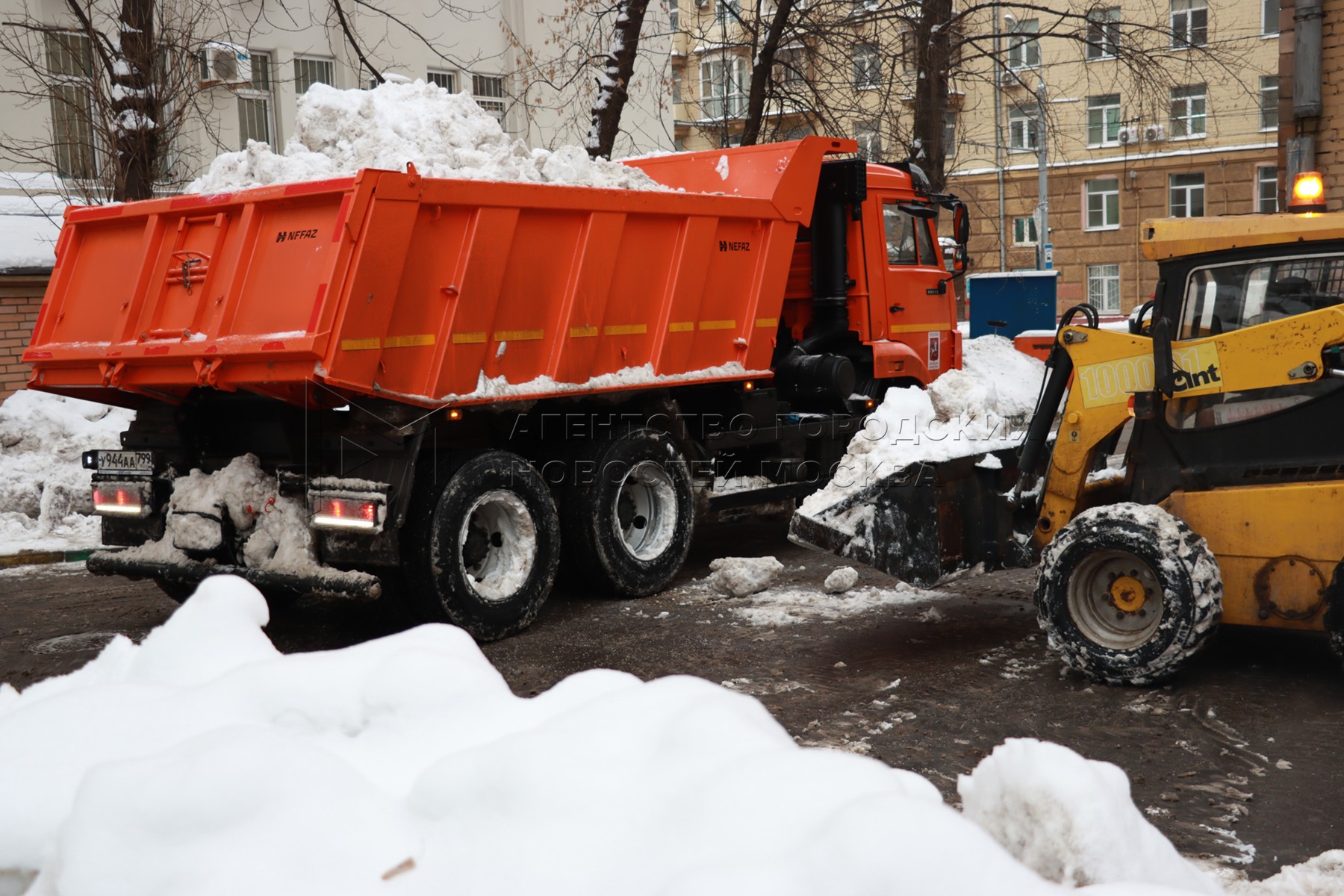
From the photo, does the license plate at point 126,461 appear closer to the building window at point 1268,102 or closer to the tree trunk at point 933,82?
the tree trunk at point 933,82

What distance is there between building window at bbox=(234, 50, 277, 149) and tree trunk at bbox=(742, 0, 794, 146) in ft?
22.4

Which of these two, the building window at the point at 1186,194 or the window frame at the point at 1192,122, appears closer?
the window frame at the point at 1192,122

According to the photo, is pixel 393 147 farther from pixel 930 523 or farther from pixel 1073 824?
pixel 1073 824

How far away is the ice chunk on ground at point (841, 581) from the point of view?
7836 millimetres

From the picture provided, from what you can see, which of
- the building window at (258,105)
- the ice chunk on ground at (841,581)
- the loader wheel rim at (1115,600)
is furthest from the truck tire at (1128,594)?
the building window at (258,105)

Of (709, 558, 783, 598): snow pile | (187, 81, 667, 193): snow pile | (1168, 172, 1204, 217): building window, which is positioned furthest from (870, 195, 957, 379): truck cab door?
(1168, 172, 1204, 217): building window

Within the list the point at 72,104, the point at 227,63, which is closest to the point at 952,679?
the point at 72,104

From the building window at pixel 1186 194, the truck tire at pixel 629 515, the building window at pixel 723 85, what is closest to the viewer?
the truck tire at pixel 629 515

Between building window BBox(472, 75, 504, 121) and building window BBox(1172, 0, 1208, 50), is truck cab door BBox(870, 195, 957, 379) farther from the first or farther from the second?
building window BBox(1172, 0, 1208, 50)

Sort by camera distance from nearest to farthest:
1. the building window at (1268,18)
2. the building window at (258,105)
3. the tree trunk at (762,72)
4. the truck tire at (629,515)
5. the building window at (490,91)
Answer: the truck tire at (629,515)
the tree trunk at (762,72)
the building window at (258,105)
the building window at (490,91)
the building window at (1268,18)

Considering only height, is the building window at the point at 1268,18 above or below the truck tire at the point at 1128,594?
above

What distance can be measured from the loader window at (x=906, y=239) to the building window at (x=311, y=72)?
1077 centimetres

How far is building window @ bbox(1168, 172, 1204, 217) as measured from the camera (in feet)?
133

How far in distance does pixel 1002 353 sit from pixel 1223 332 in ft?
30.1
